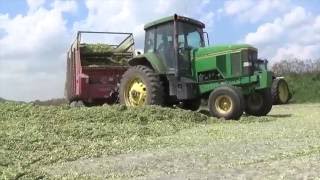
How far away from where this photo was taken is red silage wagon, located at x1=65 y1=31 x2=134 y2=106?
19.2 metres

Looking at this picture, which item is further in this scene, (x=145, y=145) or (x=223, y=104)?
(x=223, y=104)

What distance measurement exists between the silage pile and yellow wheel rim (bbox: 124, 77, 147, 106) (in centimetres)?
259

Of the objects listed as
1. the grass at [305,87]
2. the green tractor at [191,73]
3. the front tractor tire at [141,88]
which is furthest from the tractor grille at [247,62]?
the grass at [305,87]

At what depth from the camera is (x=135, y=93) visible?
17.4 m

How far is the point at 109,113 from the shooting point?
44.8ft

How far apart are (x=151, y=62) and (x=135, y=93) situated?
103 cm

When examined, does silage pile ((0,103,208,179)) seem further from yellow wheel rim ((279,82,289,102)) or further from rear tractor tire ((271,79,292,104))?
yellow wheel rim ((279,82,289,102))

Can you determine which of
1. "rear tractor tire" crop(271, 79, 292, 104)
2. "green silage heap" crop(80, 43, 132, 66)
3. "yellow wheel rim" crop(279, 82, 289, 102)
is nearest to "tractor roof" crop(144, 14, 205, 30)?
"green silage heap" crop(80, 43, 132, 66)

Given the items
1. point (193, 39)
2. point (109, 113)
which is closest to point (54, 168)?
point (109, 113)

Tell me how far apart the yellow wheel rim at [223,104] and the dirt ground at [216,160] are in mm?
4422

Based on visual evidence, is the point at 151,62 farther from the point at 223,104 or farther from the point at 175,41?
the point at 223,104

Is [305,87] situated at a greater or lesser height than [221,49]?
lesser

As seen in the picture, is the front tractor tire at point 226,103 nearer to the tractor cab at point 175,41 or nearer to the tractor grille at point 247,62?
the tractor grille at point 247,62

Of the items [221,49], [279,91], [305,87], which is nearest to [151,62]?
[221,49]
